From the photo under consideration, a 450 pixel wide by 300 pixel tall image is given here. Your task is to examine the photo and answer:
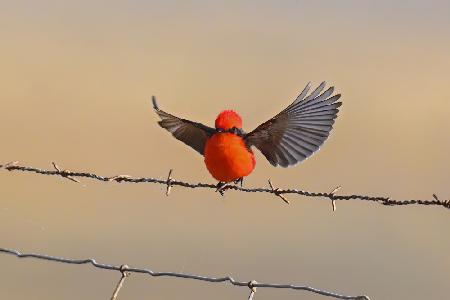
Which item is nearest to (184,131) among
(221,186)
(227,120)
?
(221,186)

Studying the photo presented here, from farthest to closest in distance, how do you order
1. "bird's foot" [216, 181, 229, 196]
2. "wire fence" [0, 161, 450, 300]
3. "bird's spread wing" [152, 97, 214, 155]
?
"bird's spread wing" [152, 97, 214, 155] < "bird's foot" [216, 181, 229, 196] < "wire fence" [0, 161, 450, 300]

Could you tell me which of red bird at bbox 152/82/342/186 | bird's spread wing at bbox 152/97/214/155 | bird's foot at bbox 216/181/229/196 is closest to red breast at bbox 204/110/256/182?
red bird at bbox 152/82/342/186

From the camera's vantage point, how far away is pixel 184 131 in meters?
4.99

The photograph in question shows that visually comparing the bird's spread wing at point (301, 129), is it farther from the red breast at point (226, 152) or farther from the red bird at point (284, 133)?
the red breast at point (226, 152)

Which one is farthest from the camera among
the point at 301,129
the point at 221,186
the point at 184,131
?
the point at 184,131

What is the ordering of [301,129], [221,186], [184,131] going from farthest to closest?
1. [184,131]
2. [301,129]
3. [221,186]

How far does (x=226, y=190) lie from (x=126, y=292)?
5.14 meters

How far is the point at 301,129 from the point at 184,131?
621mm

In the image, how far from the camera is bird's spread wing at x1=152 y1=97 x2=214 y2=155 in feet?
16.0

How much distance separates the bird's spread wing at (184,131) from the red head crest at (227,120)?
1.21 feet

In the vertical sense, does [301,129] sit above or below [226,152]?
above

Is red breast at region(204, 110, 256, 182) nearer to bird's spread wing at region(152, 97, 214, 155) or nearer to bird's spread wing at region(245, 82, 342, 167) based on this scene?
bird's spread wing at region(245, 82, 342, 167)

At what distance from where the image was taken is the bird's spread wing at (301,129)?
15.4 feet

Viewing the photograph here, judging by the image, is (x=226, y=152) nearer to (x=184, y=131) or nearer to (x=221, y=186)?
(x=221, y=186)
